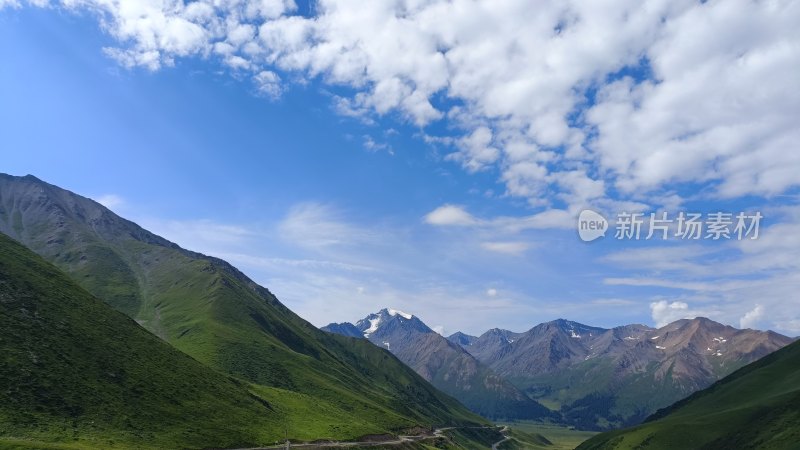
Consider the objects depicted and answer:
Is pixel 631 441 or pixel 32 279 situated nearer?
pixel 32 279

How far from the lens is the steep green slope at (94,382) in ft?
303

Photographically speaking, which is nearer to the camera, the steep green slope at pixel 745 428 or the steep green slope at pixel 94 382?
the steep green slope at pixel 94 382

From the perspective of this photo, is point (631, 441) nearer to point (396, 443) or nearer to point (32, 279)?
point (396, 443)

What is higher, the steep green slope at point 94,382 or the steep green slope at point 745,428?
the steep green slope at point 745,428

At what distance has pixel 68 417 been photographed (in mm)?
93938

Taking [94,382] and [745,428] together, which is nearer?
[94,382]

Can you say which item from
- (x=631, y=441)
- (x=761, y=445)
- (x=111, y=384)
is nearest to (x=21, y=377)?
(x=111, y=384)

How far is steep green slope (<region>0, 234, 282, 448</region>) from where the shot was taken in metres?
92.5

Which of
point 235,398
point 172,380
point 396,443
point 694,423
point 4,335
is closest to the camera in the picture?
point 4,335

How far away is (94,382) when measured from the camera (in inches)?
4348

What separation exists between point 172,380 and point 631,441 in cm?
16522

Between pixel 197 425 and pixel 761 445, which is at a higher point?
pixel 761 445

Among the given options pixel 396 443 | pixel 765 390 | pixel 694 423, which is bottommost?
pixel 396 443

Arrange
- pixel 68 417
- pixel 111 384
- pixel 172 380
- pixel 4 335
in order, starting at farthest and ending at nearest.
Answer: pixel 172 380, pixel 111 384, pixel 4 335, pixel 68 417
